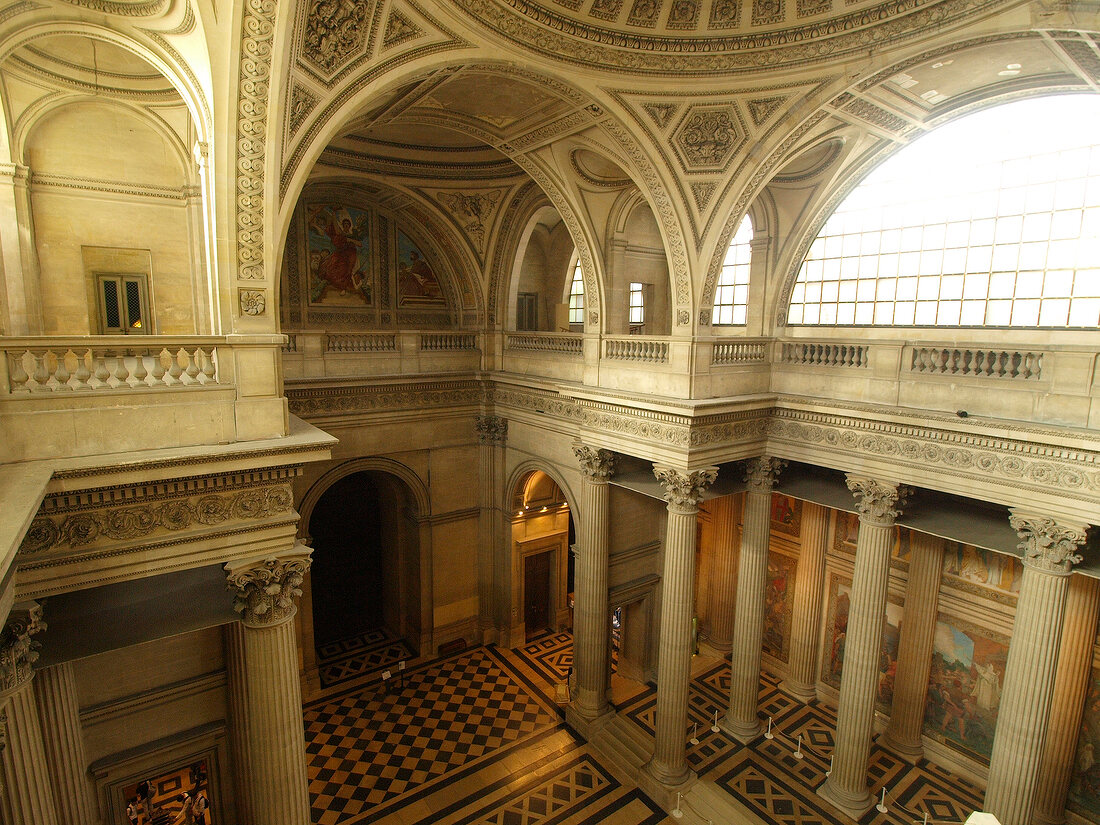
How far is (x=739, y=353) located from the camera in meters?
9.57

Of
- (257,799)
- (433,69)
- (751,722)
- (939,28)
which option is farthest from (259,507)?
(751,722)

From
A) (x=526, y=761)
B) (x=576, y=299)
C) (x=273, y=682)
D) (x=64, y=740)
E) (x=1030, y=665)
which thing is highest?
(x=576, y=299)

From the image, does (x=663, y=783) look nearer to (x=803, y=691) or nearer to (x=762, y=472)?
(x=803, y=691)

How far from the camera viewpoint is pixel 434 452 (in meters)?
12.9

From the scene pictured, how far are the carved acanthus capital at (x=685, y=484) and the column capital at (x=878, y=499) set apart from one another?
1.97 metres

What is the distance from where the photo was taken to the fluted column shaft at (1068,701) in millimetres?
8758

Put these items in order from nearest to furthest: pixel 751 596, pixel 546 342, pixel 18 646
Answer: pixel 18 646 → pixel 751 596 → pixel 546 342

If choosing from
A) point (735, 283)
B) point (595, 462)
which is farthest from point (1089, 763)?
point (735, 283)

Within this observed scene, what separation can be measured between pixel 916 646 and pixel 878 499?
3.78 meters

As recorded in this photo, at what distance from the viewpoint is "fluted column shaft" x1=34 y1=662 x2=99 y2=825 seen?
18.7ft

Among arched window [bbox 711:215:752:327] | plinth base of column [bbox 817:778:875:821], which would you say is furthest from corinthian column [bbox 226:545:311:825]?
arched window [bbox 711:215:752:327]

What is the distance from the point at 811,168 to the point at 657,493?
572cm

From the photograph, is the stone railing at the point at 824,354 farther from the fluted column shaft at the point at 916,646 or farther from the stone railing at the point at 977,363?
the fluted column shaft at the point at 916,646

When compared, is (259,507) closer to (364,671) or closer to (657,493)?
(657,493)
